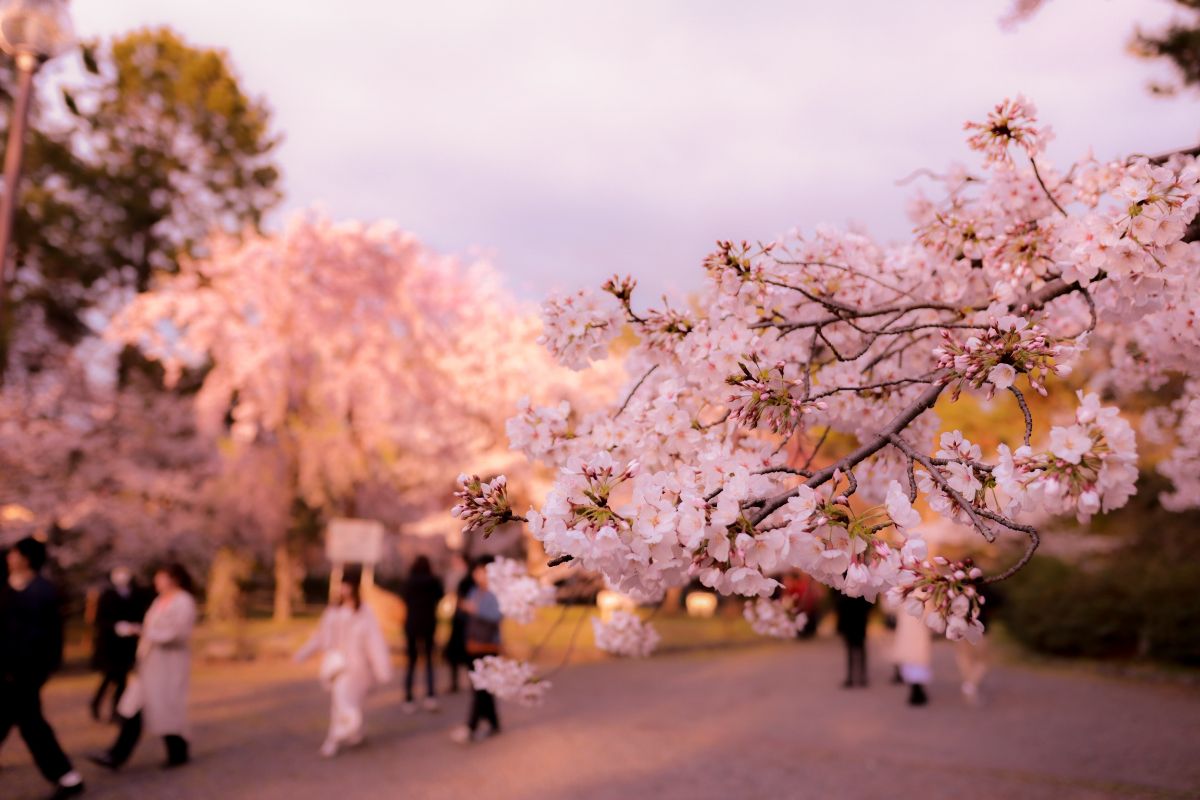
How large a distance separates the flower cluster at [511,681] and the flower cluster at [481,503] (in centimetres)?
166

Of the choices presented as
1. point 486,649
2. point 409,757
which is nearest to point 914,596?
point 409,757

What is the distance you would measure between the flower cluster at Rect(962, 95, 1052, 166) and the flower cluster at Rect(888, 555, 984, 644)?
6.78 feet

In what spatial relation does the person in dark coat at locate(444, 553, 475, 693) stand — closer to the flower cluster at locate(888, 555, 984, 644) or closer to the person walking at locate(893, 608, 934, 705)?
the person walking at locate(893, 608, 934, 705)

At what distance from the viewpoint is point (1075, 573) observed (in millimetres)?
20078

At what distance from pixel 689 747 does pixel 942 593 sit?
7607 mm

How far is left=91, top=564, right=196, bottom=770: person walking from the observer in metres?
8.33

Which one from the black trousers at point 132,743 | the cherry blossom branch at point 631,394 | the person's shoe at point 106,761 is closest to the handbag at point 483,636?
the black trousers at point 132,743

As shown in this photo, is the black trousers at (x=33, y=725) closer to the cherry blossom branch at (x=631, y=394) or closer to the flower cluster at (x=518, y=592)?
the flower cluster at (x=518, y=592)

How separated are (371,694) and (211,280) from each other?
14.8 meters

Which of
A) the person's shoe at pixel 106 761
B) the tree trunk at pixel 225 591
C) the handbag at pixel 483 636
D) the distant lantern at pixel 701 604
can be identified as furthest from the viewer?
the distant lantern at pixel 701 604

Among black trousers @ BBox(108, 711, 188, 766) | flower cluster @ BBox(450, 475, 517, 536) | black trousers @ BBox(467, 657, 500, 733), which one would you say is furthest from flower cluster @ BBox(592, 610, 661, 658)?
black trousers @ BBox(108, 711, 188, 766)

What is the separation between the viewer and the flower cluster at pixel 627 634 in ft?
15.4

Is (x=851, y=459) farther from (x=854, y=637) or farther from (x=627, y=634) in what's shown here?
(x=854, y=637)

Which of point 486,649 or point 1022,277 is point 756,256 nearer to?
point 1022,277
